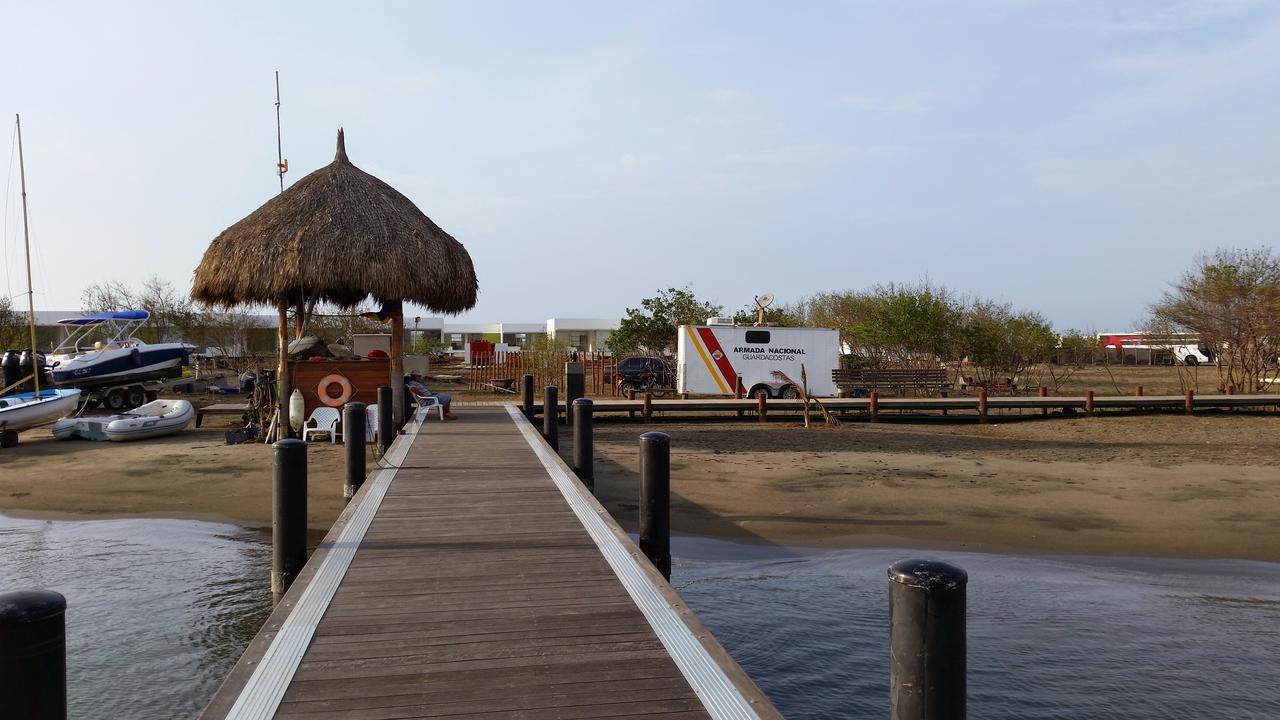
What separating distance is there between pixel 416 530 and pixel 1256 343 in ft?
105

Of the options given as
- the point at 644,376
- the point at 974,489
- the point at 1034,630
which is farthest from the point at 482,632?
the point at 644,376

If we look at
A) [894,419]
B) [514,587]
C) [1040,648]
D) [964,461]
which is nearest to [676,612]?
[514,587]

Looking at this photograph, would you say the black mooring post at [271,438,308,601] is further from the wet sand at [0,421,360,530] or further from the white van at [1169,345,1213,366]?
the white van at [1169,345,1213,366]

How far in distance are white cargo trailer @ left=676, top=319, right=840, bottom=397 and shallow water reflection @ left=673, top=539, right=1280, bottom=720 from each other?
1566 centimetres

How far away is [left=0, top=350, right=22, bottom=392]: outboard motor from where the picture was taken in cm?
2464

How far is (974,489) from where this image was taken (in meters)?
13.3

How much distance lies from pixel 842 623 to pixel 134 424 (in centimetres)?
1546

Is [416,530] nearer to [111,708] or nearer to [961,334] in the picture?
[111,708]

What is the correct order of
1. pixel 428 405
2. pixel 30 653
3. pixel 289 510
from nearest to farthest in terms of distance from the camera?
1. pixel 30 653
2. pixel 289 510
3. pixel 428 405

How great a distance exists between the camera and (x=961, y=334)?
3375 cm

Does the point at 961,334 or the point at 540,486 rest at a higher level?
the point at 961,334

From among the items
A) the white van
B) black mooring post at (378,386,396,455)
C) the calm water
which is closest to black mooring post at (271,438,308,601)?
the calm water

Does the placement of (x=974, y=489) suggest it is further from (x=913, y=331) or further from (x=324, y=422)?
(x=913, y=331)

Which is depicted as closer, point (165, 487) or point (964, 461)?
point (165, 487)
